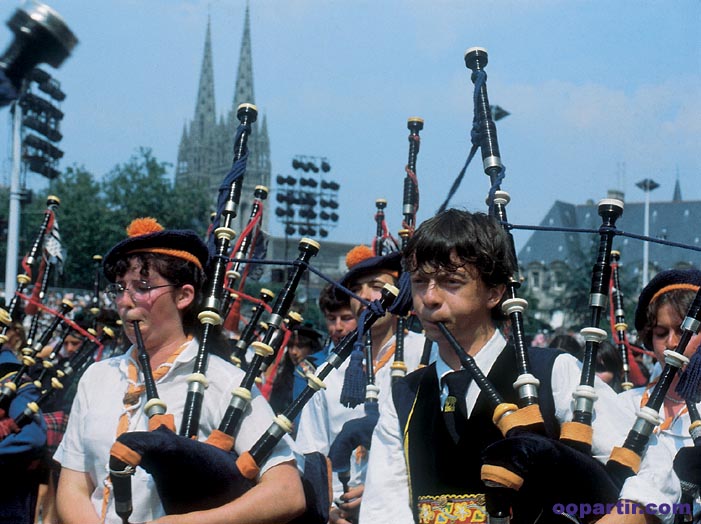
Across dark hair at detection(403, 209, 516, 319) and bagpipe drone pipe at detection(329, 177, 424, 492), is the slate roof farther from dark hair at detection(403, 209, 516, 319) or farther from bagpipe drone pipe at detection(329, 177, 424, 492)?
dark hair at detection(403, 209, 516, 319)

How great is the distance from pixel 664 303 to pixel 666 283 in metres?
0.09

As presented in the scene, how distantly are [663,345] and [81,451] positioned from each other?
2.17 m

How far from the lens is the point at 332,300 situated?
493cm

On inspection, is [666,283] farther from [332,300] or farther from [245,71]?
[245,71]

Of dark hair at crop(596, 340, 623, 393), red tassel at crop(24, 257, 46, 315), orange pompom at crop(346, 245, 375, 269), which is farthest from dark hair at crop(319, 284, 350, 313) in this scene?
dark hair at crop(596, 340, 623, 393)

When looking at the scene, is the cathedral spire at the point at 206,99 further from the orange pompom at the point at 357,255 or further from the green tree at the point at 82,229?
the orange pompom at the point at 357,255

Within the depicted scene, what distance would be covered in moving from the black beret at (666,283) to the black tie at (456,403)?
4.19 feet

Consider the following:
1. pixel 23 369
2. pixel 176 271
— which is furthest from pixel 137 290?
pixel 23 369

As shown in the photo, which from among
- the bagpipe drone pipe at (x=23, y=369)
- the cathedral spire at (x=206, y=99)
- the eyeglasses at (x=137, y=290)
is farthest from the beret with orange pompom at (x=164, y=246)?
the cathedral spire at (x=206, y=99)

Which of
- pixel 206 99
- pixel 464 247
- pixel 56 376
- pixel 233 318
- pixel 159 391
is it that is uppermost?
pixel 206 99

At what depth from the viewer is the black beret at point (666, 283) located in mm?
3482

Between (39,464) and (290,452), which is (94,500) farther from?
(39,464)

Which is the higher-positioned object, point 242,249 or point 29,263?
point 242,249

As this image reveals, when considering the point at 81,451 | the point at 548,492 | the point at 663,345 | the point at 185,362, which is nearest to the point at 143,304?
the point at 185,362
